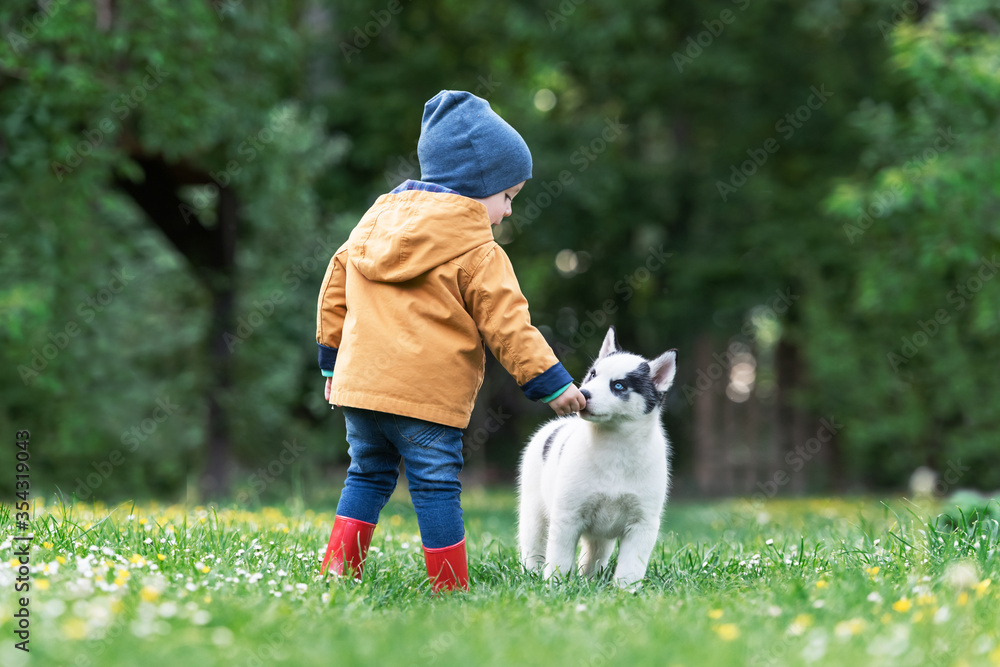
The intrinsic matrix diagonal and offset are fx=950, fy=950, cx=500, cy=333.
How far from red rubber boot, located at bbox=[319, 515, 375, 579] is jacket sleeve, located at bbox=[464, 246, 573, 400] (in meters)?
0.93

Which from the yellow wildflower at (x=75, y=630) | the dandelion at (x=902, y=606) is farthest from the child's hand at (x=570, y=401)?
the yellow wildflower at (x=75, y=630)

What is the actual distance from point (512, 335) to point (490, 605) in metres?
1.00

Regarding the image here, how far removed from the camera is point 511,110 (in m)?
15.6

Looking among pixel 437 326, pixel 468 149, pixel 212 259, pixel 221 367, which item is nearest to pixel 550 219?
pixel 212 259

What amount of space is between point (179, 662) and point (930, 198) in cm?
762

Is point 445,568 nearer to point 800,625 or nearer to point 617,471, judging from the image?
point 617,471

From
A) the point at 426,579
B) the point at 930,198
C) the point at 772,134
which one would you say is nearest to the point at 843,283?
the point at 772,134

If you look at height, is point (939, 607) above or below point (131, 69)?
below

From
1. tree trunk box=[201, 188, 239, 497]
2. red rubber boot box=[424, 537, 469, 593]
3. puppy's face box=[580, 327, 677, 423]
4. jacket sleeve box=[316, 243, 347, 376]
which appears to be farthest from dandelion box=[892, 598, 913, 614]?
tree trunk box=[201, 188, 239, 497]

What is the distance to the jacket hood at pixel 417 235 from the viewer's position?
3.66m

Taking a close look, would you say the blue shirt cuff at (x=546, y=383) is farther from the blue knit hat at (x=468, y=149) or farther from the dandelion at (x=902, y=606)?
the dandelion at (x=902, y=606)

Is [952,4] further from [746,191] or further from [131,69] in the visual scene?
[131,69]

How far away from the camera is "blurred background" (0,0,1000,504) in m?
8.38

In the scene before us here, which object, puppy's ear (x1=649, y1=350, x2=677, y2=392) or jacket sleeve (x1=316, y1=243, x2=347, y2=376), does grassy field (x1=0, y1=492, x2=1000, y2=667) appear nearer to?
puppy's ear (x1=649, y1=350, x2=677, y2=392)
